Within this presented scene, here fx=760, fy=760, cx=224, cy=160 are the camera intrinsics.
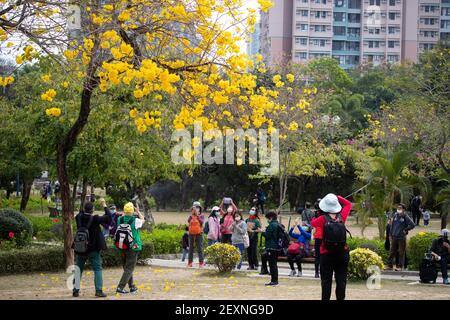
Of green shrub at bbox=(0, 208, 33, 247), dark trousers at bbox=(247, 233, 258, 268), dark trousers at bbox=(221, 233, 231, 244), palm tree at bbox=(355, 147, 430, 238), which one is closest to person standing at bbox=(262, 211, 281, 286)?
dark trousers at bbox=(247, 233, 258, 268)

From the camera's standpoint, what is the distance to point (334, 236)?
408 inches

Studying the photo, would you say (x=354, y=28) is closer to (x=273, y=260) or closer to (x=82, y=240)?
(x=273, y=260)

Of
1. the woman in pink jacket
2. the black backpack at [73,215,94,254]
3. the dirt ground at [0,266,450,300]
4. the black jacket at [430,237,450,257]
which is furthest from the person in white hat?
the woman in pink jacket

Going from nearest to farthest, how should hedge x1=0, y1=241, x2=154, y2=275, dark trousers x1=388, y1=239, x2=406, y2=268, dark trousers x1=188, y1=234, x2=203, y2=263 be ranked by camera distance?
hedge x1=0, y1=241, x2=154, y2=275 < dark trousers x1=388, y1=239, x2=406, y2=268 < dark trousers x1=188, y1=234, x2=203, y2=263

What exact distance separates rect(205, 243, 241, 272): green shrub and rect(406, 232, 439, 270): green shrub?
4.92 metres

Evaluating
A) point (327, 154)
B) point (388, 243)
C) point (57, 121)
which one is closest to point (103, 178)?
point (57, 121)

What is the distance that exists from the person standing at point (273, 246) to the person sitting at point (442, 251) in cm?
399

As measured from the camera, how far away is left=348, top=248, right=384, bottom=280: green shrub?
1614 centimetres

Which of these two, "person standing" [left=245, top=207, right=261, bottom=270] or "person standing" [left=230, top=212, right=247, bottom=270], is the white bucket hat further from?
"person standing" [left=245, top=207, right=261, bottom=270]

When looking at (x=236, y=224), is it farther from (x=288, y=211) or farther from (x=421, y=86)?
(x=288, y=211)

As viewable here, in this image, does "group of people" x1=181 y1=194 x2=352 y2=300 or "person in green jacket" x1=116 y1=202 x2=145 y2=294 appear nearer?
"group of people" x1=181 y1=194 x2=352 y2=300

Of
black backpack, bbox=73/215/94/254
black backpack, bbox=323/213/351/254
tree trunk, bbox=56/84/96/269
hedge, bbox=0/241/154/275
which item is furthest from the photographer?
hedge, bbox=0/241/154/275

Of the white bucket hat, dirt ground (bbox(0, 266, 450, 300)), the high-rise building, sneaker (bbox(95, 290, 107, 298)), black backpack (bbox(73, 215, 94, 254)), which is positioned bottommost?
dirt ground (bbox(0, 266, 450, 300))

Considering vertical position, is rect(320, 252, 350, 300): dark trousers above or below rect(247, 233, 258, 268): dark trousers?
above
